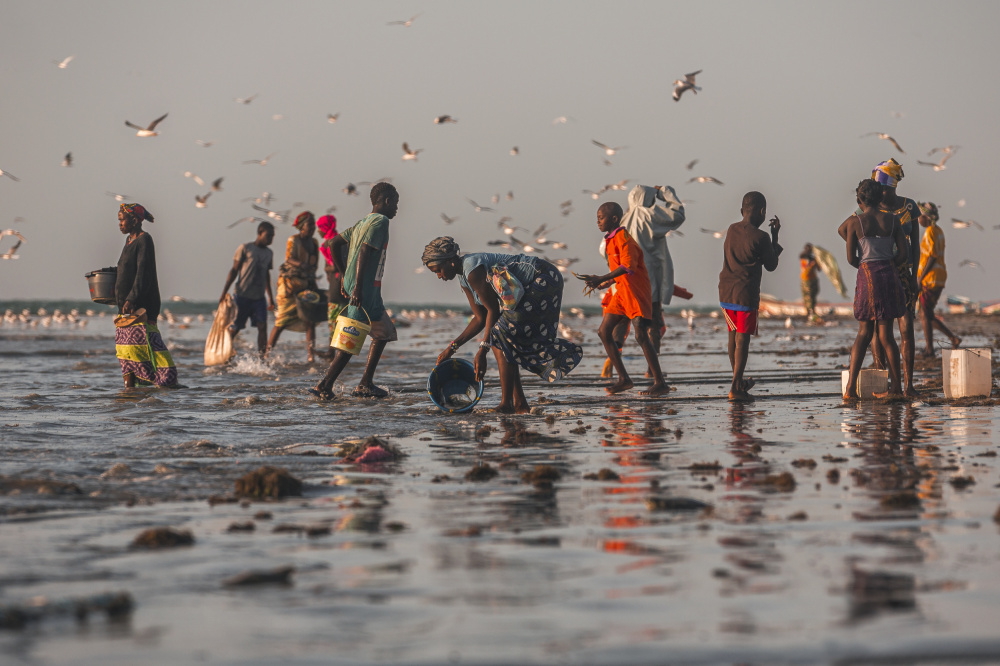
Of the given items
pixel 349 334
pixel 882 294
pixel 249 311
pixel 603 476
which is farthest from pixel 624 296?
pixel 249 311

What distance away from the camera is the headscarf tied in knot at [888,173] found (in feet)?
32.3

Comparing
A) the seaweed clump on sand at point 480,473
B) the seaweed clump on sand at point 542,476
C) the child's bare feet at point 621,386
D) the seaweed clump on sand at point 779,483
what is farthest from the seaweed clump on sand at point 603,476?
the child's bare feet at point 621,386

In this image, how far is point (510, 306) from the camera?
8.21m

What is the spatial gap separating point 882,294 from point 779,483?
15.6ft

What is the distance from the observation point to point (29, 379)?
13734 mm

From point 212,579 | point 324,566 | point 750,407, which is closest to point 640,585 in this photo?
point 324,566

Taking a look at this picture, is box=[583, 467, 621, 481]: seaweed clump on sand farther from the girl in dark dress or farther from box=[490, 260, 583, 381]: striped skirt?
the girl in dark dress

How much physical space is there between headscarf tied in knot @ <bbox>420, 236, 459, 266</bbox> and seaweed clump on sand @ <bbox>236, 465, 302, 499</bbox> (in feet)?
11.1

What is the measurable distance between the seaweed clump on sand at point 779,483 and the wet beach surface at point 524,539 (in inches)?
0.7

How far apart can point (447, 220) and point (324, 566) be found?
1021 inches

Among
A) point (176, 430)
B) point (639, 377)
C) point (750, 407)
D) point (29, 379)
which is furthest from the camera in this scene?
point (29, 379)

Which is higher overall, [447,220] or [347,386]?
[447,220]

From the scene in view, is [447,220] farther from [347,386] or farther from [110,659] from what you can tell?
[110,659]

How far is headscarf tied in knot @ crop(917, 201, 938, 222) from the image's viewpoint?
522 inches
